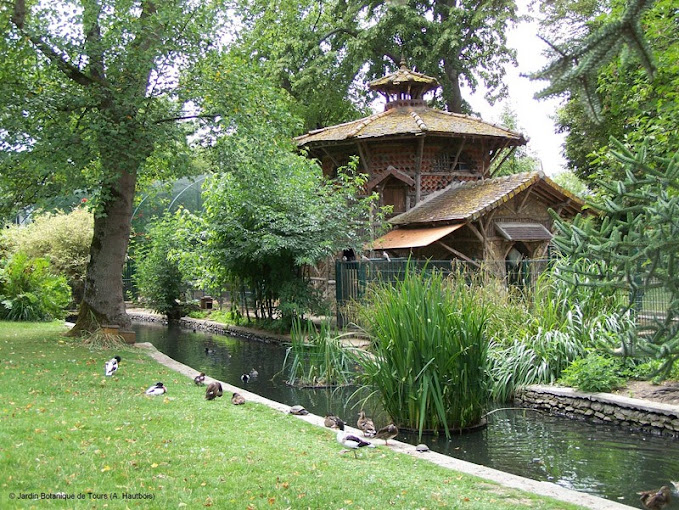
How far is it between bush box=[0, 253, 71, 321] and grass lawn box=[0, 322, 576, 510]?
37.0 feet

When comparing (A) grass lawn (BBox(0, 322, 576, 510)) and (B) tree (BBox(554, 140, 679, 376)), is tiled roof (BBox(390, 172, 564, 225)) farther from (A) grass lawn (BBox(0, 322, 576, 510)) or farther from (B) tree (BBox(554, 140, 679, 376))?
(B) tree (BBox(554, 140, 679, 376))

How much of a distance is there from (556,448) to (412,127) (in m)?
16.1

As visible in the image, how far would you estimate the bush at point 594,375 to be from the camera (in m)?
10.2

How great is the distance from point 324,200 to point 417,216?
15.3 feet

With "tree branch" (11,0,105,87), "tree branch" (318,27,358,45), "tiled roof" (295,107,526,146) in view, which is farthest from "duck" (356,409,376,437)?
"tree branch" (318,27,358,45)

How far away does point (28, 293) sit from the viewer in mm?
19344

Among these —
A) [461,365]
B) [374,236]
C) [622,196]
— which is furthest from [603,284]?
[374,236]

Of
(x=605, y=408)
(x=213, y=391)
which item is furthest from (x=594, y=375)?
(x=213, y=391)

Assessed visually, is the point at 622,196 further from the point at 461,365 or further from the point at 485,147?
the point at 485,147

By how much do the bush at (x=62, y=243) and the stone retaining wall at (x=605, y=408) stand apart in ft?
59.5

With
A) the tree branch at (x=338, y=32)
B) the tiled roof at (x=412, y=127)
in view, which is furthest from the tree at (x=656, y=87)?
the tree branch at (x=338, y=32)

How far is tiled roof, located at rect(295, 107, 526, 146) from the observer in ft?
76.0

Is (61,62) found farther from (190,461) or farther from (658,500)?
(658,500)

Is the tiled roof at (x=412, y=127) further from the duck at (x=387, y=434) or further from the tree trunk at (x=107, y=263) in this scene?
the duck at (x=387, y=434)
